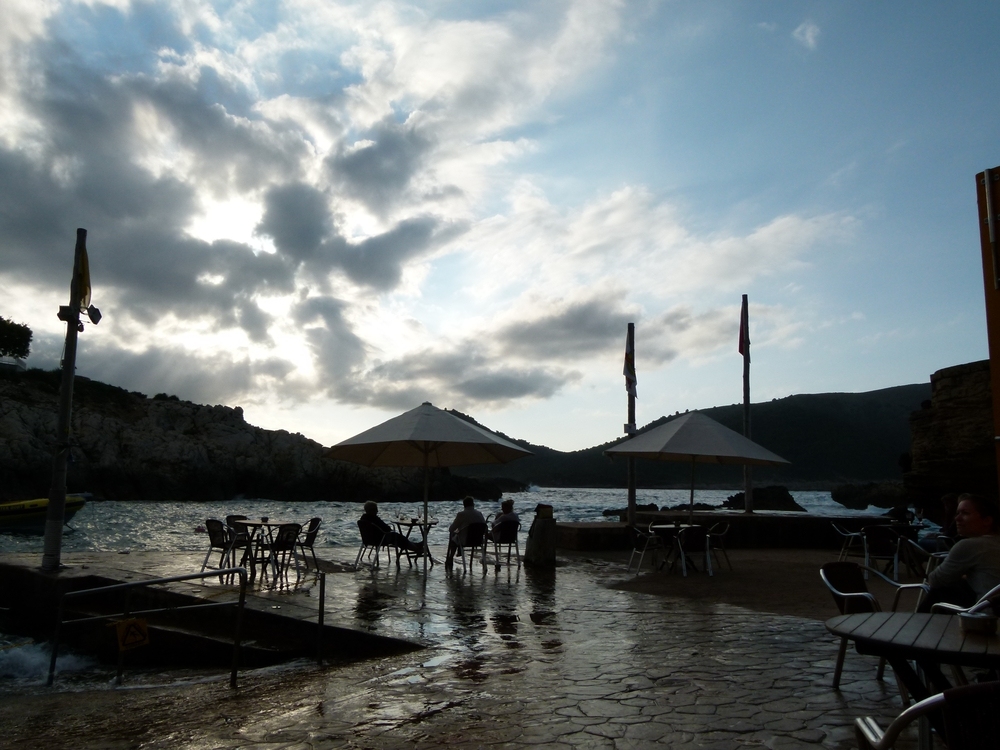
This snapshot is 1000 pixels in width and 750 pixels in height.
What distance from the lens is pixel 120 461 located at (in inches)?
2997

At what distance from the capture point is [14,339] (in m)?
73.5

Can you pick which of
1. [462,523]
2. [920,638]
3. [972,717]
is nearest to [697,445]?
[462,523]

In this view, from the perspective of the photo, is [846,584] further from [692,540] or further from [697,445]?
[697,445]

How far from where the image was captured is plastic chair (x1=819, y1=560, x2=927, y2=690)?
4.55 metres

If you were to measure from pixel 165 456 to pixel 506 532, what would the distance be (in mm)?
78088

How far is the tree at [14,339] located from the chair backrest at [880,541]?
273ft

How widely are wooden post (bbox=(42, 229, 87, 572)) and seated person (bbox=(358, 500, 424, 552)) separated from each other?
4006mm

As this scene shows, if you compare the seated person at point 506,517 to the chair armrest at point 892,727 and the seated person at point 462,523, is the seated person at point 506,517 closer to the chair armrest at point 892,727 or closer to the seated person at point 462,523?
the seated person at point 462,523

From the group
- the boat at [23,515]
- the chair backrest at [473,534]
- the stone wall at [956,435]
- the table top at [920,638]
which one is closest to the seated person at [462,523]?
the chair backrest at [473,534]

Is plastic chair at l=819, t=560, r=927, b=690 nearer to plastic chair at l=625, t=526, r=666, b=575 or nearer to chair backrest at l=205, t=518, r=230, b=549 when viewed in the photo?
plastic chair at l=625, t=526, r=666, b=575

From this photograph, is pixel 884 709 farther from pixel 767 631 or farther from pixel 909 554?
pixel 909 554

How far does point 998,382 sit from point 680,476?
5454 inches

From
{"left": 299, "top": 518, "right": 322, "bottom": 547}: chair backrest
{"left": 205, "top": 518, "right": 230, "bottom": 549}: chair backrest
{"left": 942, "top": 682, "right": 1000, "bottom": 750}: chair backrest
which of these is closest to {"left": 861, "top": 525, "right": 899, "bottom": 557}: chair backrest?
{"left": 299, "top": 518, "right": 322, "bottom": 547}: chair backrest

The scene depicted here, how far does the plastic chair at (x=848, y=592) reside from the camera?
4554mm
